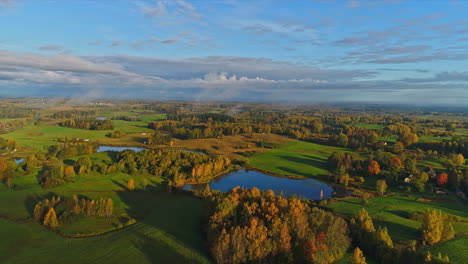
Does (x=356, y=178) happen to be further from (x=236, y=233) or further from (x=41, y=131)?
(x=41, y=131)

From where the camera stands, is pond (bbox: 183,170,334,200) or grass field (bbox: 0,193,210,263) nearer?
grass field (bbox: 0,193,210,263)

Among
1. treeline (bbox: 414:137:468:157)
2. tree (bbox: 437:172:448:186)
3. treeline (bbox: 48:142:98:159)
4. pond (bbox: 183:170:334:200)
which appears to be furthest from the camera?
treeline (bbox: 414:137:468:157)

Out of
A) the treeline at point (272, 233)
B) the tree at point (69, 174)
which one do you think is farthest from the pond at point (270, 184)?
the tree at point (69, 174)

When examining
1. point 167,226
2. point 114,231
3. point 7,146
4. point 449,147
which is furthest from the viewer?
point 449,147

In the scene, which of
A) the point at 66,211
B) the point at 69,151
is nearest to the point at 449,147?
the point at 66,211

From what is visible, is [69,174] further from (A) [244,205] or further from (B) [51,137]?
(B) [51,137]

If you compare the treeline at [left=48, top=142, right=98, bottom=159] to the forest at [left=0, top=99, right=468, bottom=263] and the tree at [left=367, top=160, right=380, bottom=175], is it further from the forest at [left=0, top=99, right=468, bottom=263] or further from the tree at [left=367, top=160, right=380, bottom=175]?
the tree at [left=367, top=160, right=380, bottom=175]

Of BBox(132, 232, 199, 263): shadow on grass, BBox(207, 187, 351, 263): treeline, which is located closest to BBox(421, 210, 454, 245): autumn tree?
BBox(207, 187, 351, 263): treeline
